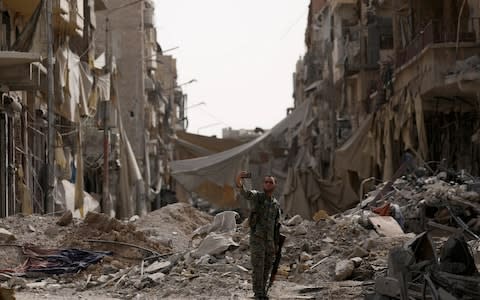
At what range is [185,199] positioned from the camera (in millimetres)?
46062

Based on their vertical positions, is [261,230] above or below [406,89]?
below

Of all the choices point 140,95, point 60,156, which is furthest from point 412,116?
point 140,95

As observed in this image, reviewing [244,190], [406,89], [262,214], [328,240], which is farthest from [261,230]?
[406,89]

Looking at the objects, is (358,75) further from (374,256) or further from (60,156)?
(374,256)

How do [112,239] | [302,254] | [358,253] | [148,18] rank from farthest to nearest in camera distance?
1. [148,18]
2. [112,239]
3. [302,254]
4. [358,253]

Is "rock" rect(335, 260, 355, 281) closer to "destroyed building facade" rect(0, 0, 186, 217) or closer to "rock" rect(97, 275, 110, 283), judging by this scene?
"rock" rect(97, 275, 110, 283)

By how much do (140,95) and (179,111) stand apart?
47828mm

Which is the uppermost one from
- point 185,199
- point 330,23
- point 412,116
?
point 330,23

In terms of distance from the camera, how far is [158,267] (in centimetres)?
1547

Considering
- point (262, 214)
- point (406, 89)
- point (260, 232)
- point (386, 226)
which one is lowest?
point (386, 226)

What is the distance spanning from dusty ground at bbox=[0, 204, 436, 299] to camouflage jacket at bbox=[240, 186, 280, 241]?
3.76 feet

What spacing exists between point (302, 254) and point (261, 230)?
3.96 meters

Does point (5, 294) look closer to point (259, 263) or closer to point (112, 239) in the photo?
point (259, 263)

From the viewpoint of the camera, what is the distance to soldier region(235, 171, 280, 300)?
38.8 ft
